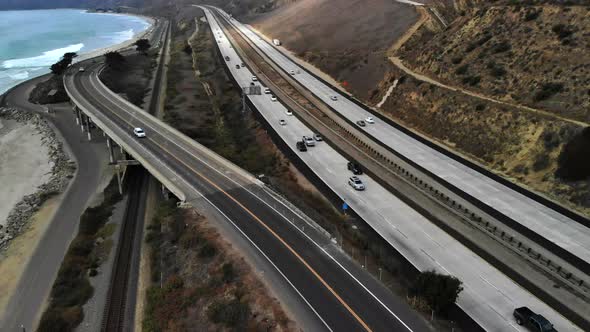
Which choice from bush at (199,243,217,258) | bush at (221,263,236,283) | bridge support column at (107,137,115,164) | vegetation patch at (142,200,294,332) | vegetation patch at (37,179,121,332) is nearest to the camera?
vegetation patch at (142,200,294,332)

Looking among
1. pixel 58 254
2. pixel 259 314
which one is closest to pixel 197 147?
pixel 58 254

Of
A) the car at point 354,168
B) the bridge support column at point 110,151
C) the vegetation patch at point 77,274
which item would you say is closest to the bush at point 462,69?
A: the car at point 354,168

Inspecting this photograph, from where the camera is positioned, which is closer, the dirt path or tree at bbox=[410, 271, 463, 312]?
tree at bbox=[410, 271, 463, 312]

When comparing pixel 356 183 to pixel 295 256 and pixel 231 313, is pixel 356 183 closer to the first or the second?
pixel 295 256

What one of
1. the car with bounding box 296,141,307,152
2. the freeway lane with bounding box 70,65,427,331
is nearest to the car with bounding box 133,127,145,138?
the freeway lane with bounding box 70,65,427,331

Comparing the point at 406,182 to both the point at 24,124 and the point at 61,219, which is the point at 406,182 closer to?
the point at 61,219

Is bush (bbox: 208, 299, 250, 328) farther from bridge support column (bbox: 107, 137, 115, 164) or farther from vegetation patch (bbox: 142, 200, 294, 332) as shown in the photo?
bridge support column (bbox: 107, 137, 115, 164)
